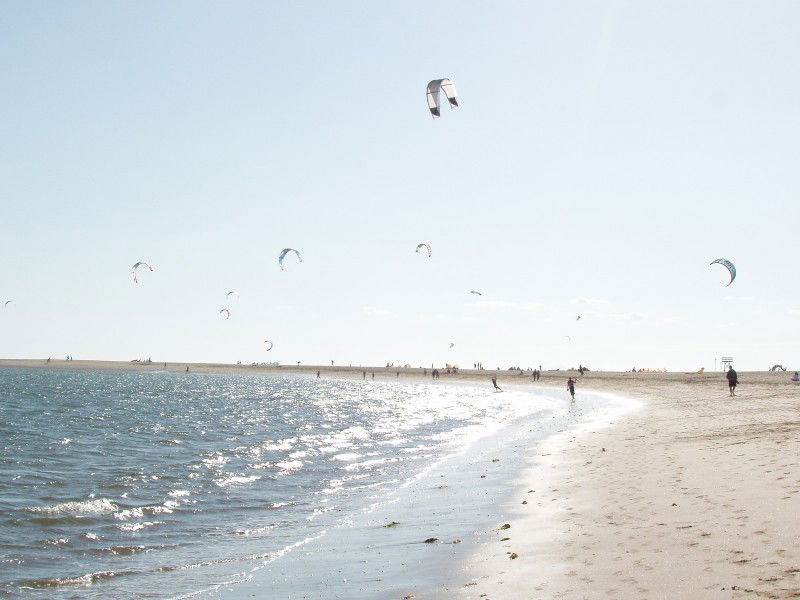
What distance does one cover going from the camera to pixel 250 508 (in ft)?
44.6

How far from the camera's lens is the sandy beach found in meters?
6.38

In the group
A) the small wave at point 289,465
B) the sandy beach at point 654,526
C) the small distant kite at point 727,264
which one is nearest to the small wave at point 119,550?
the sandy beach at point 654,526

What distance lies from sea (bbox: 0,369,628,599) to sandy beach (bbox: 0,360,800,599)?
63cm

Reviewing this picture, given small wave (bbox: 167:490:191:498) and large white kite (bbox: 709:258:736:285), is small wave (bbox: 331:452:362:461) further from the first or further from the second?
large white kite (bbox: 709:258:736:285)

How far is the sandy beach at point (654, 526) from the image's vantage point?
638 centimetres

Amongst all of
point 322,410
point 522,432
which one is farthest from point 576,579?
point 322,410

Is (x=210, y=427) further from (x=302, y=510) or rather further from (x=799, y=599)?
(x=799, y=599)

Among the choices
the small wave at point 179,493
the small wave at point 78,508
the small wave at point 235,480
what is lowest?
the small wave at point 78,508

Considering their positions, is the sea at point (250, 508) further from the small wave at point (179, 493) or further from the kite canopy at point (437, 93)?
the kite canopy at point (437, 93)

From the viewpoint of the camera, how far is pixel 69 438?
2578 centimetres

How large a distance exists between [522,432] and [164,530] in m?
16.6

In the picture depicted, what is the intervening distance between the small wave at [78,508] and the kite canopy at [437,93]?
13.2 meters

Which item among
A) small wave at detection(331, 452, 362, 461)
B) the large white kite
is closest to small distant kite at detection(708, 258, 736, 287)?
the large white kite

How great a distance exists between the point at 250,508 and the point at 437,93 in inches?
547
